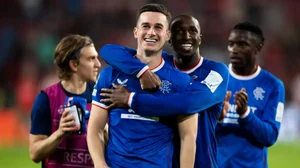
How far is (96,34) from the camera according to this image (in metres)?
18.5

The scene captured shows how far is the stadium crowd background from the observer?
16266mm

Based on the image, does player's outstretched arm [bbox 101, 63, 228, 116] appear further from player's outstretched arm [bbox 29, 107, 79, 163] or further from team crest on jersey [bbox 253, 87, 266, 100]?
team crest on jersey [bbox 253, 87, 266, 100]

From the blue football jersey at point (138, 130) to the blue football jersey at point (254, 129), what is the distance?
1404mm

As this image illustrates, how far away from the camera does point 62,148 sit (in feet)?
17.9

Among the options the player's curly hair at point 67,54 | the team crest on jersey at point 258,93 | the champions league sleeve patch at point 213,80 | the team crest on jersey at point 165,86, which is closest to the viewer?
the team crest on jersey at point 165,86

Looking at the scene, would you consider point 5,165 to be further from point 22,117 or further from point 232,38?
point 232,38

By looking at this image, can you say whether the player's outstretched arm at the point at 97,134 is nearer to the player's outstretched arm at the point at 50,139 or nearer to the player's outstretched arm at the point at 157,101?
the player's outstretched arm at the point at 157,101

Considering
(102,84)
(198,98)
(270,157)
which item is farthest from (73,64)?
(270,157)

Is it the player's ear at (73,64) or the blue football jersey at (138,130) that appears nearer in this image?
the blue football jersey at (138,130)

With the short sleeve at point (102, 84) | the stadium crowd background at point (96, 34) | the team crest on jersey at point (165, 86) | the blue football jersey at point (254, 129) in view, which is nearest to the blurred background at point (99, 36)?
the stadium crowd background at point (96, 34)

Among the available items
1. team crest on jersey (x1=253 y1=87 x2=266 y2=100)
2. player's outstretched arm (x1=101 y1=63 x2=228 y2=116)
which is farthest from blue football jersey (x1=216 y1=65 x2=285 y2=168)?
player's outstretched arm (x1=101 y1=63 x2=228 y2=116)

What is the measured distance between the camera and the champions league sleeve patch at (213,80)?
497cm

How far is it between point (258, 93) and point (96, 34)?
12.6 metres

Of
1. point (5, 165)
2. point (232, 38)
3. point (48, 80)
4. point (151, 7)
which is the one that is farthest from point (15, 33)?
point (151, 7)
